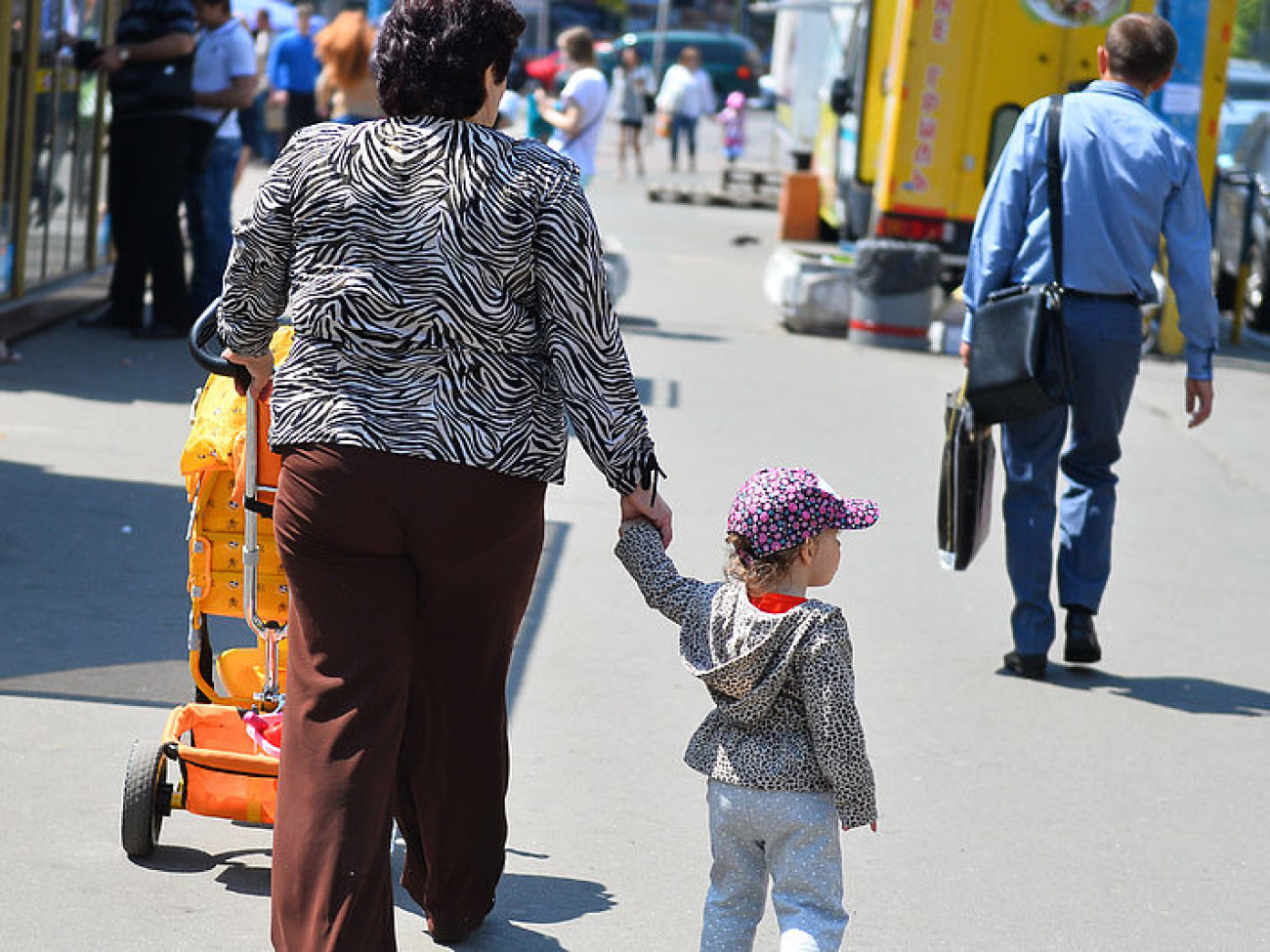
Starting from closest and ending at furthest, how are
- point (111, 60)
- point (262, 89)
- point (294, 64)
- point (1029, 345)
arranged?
point (1029, 345) < point (111, 60) < point (294, 64) < point (262, 89)

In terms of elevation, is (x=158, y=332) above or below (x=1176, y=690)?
above

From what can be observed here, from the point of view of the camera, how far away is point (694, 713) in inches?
212

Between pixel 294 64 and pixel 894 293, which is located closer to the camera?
pixel 894 293

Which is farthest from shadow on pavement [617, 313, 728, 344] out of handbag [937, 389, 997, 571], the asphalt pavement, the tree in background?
the tree in background

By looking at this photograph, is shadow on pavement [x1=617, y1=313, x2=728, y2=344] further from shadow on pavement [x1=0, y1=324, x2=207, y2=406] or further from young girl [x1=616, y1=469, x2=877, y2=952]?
young girl [x1=616, y1=469, x2=877, y2=952]

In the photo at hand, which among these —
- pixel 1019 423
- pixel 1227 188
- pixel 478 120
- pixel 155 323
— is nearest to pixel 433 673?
pixel 478 120

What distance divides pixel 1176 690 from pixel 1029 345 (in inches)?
47.9

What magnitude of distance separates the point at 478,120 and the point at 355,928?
1379 mm

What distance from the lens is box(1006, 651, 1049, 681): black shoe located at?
591 centimetres

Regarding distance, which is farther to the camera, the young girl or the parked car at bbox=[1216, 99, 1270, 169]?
the parked car at bbox=[1216, 99, 1270, 169]

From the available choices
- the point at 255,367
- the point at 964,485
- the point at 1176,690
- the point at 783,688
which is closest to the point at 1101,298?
the point at 964,485

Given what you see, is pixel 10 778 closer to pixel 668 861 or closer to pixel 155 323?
pixel 668 861

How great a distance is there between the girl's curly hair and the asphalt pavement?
3.25 ft

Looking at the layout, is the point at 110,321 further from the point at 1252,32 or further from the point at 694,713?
the point at 1252,32
